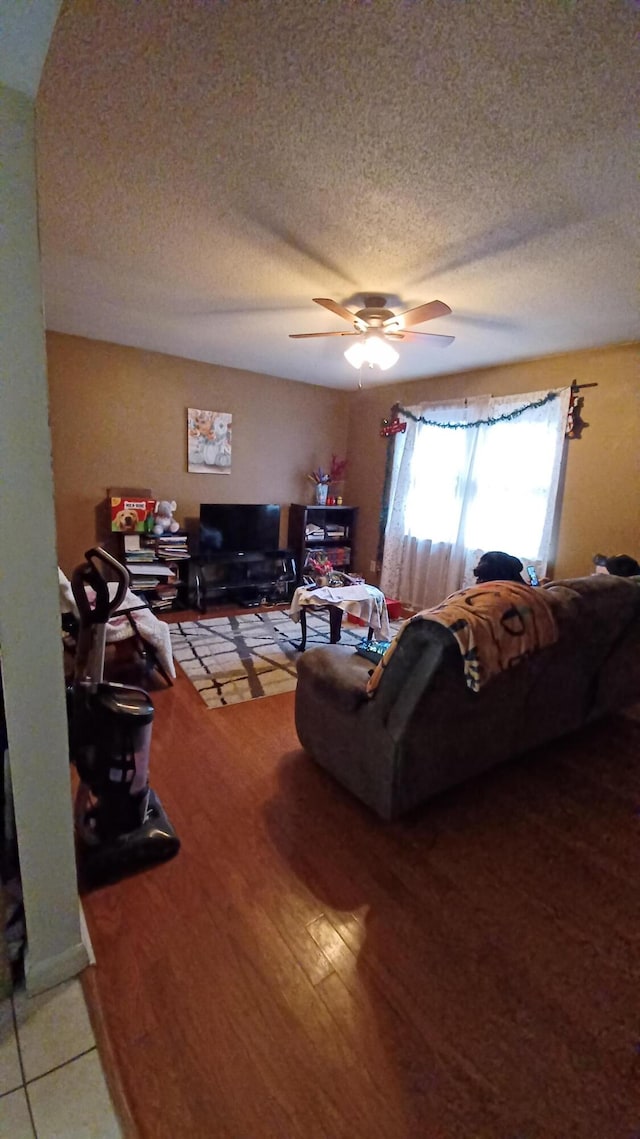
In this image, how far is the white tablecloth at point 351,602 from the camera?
3.16m

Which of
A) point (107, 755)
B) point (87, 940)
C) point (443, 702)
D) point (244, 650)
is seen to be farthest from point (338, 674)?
point (244, 650)

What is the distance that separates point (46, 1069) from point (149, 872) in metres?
0.54

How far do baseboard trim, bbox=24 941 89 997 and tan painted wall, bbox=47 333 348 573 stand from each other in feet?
8.99

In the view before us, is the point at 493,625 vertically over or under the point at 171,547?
over

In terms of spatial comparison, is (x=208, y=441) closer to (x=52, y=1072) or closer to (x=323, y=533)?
(x=323, y=533)

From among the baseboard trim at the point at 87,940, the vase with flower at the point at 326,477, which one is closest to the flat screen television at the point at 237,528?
the vase with flower at the point at 326,477

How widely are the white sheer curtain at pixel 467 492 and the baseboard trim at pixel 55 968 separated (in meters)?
3.62

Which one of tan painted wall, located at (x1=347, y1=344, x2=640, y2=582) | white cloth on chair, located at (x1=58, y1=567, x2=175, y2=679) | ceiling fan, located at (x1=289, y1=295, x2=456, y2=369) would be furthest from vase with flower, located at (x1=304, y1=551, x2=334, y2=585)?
ceiling fan, located at (x1=289, y1=295, x2=456, y2=369)

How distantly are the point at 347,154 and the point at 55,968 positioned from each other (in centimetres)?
255

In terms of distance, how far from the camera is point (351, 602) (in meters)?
3.16

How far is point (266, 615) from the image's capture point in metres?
4.31

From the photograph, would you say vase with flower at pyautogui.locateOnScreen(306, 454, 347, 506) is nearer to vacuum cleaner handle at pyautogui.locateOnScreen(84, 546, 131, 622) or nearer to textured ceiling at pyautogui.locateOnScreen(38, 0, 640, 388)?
textured ceiling at pyautogui.locateOnScreen(38, 0, 640, 388)

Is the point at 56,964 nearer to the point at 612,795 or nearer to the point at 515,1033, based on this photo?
the point at 515,1033

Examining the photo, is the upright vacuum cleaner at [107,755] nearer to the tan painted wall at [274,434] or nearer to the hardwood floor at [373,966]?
the hardwood floor at [373,966]
